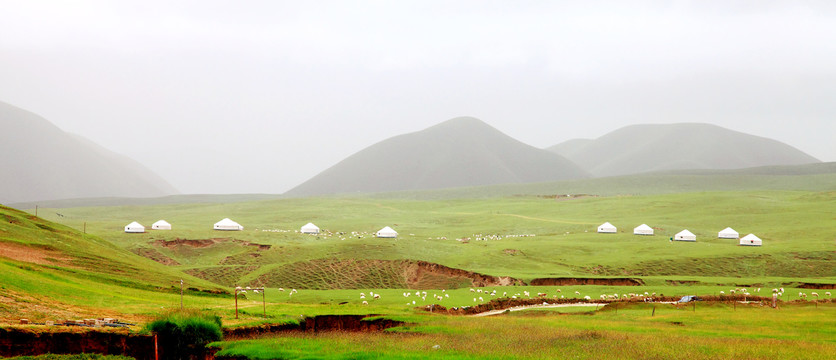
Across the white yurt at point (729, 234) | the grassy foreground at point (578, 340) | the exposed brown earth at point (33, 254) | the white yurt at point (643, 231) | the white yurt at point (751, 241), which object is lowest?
the grassy foreground at point (578, 340)

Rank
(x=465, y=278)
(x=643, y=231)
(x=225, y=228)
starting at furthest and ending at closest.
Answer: (x=225, y=228) < (x=643, y=231) < (x=465, y=278)

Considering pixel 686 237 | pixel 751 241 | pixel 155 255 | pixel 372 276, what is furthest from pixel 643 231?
pixel 155 255

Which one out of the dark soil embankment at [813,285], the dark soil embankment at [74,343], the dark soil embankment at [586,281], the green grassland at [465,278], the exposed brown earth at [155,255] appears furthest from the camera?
the exposed brown earth at [155,255]

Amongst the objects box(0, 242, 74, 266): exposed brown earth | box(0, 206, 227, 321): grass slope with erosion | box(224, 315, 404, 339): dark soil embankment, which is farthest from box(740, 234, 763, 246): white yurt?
box(0, 242, 74, 266): exposed brown earth

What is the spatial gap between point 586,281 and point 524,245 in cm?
2210

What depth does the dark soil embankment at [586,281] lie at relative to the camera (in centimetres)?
5500

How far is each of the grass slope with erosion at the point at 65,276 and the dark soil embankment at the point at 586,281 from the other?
25.0 m

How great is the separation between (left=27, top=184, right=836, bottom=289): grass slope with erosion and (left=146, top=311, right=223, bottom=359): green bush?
3089 centimetres

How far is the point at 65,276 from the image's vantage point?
34.6 m

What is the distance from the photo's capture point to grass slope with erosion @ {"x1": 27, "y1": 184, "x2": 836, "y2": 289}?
5844cm

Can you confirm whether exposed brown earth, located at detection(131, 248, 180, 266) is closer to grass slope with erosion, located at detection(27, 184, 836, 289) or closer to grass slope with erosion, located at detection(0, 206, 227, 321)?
grass slope with erosion, located at detection(27, 184, 836, 289)

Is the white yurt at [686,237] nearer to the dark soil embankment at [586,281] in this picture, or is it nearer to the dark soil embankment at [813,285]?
the dark soil embankment at [813,285]

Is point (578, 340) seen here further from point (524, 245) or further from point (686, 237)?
point (686, 237)

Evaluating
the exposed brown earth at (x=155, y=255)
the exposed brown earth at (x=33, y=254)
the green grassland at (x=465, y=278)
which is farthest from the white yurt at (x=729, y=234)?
the exposed brown earth at (x=33, y=254)
